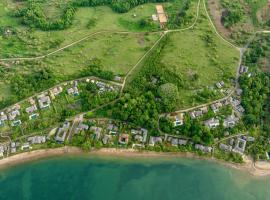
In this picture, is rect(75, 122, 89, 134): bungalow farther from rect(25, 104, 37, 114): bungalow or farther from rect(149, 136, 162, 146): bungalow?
rect(149, 136, 162, 146): bungalow

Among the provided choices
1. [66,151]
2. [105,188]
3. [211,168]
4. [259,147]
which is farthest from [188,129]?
[66,151]

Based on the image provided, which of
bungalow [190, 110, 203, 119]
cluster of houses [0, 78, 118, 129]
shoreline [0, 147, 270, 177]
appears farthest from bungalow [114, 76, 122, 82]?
bungalow [190, 110, 203, 119]

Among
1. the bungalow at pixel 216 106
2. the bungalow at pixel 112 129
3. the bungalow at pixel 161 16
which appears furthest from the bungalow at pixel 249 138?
the bungalow at pixel 161 16

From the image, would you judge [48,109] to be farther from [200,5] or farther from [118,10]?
→ [200,5]

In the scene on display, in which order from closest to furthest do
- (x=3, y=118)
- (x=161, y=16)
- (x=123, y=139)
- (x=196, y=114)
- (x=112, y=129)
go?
(x=123, y=139), (x=112, y=129), (x=3, y=118), (x=196, y=114), (x=161, y=16)

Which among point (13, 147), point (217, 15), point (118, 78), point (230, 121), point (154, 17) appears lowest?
point (13, 147)

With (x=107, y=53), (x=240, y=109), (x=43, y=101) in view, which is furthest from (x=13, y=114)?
(x=240, y=109)

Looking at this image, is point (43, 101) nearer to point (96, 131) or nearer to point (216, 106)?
point (96, 131)

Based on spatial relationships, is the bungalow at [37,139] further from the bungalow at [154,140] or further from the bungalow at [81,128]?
the bungalow at [154,140]
